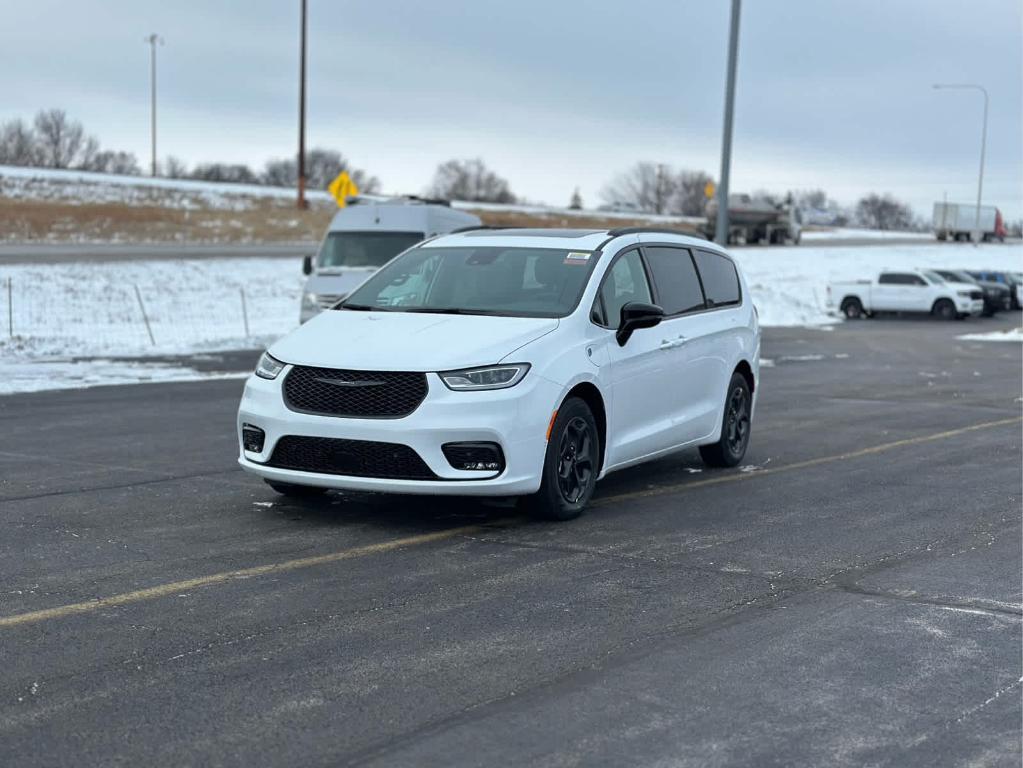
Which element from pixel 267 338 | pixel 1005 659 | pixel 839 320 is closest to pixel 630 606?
pixel 1005 659

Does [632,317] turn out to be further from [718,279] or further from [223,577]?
[223,577]

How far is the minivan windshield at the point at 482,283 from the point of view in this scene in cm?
880

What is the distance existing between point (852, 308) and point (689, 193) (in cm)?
11777

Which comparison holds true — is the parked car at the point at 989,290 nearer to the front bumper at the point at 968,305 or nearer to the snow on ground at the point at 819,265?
the front bumper at the point at 968,305

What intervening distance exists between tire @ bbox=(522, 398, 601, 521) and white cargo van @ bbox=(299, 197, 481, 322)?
48.8 ft

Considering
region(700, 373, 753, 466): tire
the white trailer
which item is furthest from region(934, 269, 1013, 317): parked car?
the white trailer

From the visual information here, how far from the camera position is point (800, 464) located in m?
11.2

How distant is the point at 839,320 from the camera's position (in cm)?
4228

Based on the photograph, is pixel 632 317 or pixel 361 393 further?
pixel 632 317

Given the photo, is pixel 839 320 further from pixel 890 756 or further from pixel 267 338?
pixel 890 756

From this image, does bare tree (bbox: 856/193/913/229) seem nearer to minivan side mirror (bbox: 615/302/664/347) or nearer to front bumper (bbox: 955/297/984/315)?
front bumper (bbox: 955/297/984/315)

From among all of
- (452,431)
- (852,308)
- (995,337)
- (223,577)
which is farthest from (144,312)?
(852,308)

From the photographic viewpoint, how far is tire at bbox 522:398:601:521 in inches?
320

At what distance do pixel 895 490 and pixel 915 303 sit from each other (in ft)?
114
